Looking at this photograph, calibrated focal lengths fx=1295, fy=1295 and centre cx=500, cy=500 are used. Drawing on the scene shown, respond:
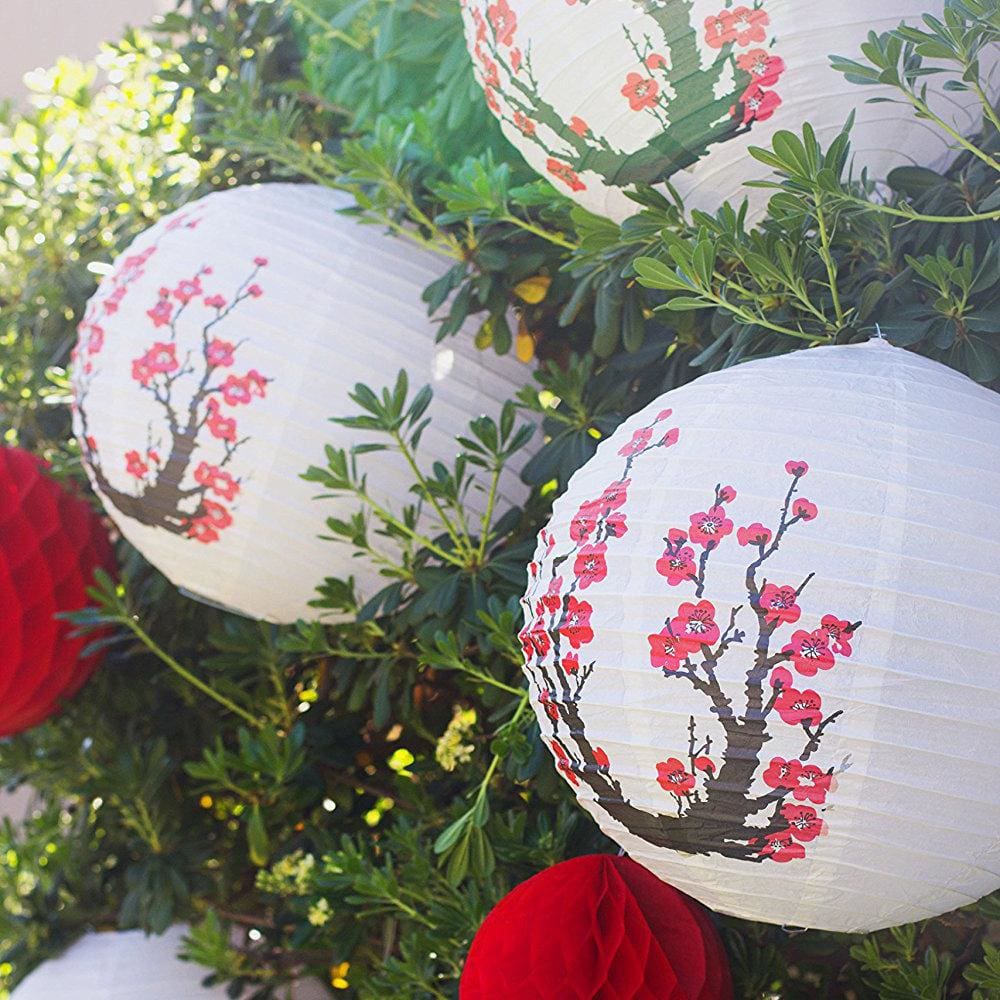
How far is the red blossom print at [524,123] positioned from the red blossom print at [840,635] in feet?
1.35

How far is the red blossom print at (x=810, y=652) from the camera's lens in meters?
0.60

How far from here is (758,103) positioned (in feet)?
2.54

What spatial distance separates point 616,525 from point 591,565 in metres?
0.02

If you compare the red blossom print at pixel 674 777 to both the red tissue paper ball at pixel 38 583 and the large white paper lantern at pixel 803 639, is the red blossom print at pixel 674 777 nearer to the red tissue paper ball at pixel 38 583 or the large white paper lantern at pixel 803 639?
the large white paper lantern at pixel 803 639

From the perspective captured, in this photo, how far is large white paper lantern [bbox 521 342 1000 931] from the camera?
0.60 meters

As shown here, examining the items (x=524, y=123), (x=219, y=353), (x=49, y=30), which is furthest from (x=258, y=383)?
(x=49, y=30)

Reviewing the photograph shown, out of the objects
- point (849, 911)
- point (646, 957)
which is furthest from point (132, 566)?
point (849, 911)

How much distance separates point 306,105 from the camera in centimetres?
131

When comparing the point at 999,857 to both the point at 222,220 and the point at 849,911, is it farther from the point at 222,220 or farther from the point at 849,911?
the point at 222,220

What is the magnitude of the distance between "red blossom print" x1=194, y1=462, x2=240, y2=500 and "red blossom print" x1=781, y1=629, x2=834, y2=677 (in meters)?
0.51

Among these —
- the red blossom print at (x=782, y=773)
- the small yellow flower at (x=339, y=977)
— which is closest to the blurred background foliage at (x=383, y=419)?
A: the small yellow flower at (x=339, y=977)

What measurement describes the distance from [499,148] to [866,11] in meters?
0.42

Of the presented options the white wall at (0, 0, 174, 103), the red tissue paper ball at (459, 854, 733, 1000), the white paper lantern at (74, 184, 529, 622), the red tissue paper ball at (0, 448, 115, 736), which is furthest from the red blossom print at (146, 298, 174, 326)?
the white wall at (0, 0, 174, 103)

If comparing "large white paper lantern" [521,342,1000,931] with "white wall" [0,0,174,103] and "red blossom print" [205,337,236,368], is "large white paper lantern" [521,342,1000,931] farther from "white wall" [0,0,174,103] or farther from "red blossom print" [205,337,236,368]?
"white wall" [0,0,174,103]
